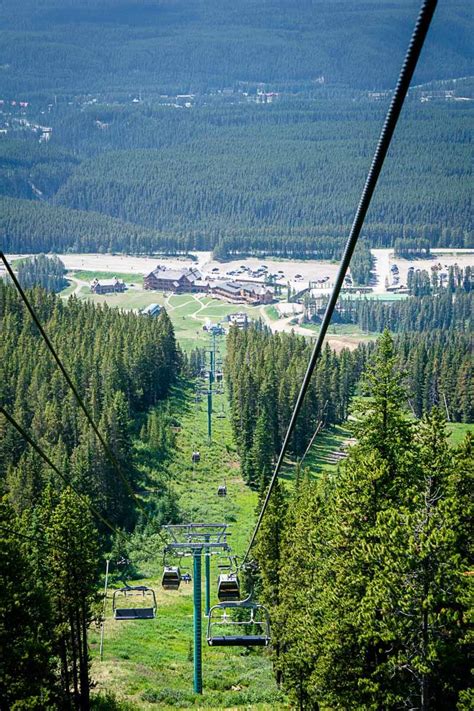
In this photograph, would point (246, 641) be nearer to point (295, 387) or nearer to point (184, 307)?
point (295, 387)

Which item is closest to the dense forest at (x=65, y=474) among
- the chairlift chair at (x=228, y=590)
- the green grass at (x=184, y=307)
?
the chairlift chair at (x=228, y=590)

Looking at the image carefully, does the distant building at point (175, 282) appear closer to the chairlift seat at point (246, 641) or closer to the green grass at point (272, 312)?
the green grass at point (272, 312)

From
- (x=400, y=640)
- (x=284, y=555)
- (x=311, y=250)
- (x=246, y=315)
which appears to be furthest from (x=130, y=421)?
(x=311, y=250)

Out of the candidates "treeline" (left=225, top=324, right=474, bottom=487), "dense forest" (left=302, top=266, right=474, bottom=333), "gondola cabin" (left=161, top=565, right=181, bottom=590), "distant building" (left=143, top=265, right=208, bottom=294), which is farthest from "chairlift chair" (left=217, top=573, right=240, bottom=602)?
"distant building" (left=143, top=265, right=208, bottom=294)

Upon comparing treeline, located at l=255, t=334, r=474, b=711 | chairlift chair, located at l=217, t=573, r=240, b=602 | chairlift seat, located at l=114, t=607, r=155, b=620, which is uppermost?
treeline, located at l=255, t=334, r=474, b=711

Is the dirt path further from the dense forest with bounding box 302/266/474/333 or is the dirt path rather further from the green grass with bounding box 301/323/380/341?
the dense forest with bounding box 302/266/474/333

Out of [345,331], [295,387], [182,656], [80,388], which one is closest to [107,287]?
[345,331]

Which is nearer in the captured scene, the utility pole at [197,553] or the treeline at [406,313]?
the utility pole at [197,553]
